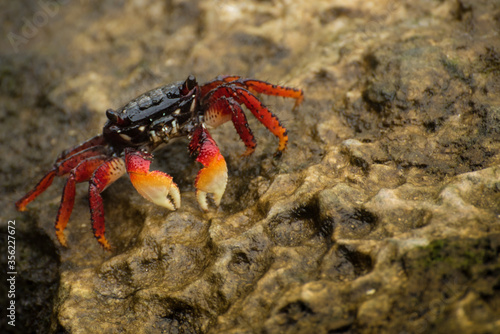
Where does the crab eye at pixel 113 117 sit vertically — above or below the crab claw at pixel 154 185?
above

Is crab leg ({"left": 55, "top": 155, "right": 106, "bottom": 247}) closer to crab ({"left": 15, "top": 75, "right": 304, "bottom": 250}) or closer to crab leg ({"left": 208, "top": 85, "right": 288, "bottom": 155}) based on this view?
crab ({"left": 15, "top": 75, "right": 304, "bottom": 250})

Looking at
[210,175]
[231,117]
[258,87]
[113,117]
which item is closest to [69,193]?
[113,117]

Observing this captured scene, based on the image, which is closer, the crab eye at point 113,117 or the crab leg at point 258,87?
the crab eye at point 113,117

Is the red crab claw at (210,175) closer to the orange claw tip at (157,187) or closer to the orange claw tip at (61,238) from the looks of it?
the orange claw tip at (157,187)

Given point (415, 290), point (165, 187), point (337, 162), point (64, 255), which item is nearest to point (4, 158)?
point (64, 255)

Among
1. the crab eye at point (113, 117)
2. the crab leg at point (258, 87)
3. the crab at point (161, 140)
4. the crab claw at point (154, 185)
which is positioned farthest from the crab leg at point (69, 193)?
the crab leg at point (258, 87)

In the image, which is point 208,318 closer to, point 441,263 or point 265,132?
point 441,263
